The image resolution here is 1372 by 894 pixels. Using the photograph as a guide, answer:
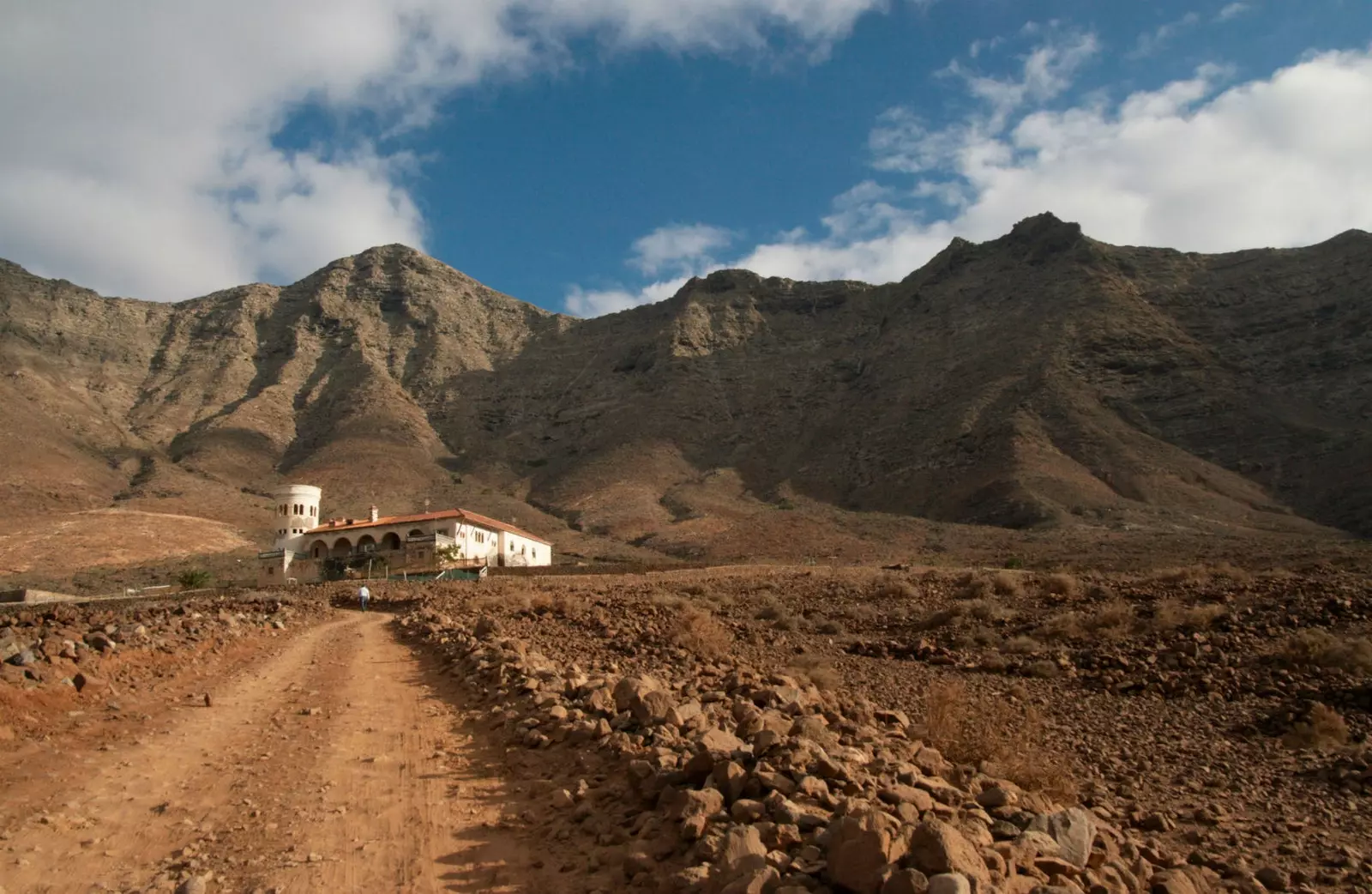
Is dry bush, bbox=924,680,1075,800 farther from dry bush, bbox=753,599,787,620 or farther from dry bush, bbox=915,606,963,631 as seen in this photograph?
dry bush, bbox=753,599,787,620

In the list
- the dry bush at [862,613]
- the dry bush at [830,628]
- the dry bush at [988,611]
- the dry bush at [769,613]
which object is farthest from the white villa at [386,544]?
the dry bush at [988,611]

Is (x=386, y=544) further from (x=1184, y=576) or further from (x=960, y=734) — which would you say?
(x=960, y=734)

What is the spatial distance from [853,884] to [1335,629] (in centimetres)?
1474

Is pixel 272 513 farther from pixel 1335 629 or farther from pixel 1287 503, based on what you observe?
pixel 1287 503

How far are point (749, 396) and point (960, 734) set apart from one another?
308ft

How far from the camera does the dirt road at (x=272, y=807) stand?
460cm

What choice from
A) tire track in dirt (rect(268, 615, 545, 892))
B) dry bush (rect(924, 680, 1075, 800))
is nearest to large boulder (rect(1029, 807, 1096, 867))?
dry bush (rect(924, 680, 1075, 800))

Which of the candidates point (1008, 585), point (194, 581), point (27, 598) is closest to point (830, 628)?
point (1008, 585)

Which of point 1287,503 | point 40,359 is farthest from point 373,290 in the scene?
point 1287,503

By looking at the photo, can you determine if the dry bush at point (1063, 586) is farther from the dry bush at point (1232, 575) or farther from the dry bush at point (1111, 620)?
the dry bush at point (1232, 575)

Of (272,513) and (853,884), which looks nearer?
(853,884)

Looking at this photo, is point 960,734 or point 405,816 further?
point 960,734

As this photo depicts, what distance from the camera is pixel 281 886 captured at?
4391 millimetres

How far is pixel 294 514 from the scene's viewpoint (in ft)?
186
